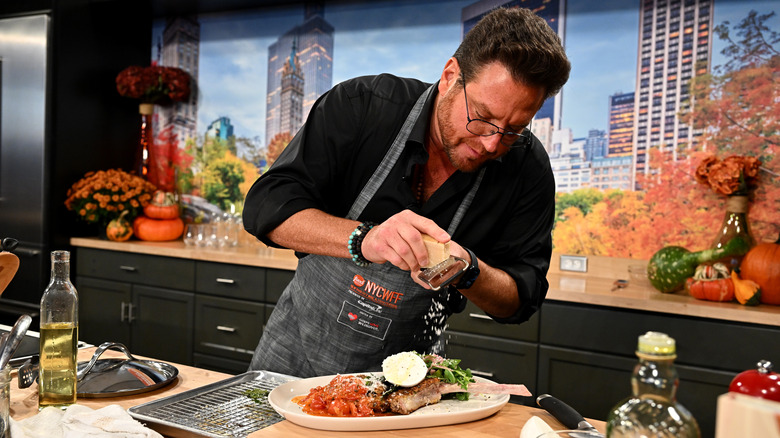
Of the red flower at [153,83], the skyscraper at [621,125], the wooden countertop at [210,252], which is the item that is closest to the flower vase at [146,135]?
the red flower at [153,83]

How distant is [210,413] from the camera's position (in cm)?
124

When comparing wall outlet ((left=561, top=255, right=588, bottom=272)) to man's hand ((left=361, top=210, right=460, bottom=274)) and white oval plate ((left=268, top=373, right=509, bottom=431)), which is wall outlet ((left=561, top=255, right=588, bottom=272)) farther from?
man's hand ((left=361, top=210, right=460, bottom=274))

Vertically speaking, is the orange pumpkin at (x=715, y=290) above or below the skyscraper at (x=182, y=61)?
below

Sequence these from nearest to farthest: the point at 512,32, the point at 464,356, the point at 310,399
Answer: the point at 310,399
the point at 512,32
the point at 464,356

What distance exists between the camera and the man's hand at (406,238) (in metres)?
1.23

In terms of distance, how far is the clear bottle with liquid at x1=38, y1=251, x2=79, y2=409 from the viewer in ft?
3.91

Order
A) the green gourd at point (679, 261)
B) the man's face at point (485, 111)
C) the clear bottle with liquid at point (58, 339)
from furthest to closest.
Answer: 1. the green gourd at point (679, 261)
2. the man's face at point (485, 111)
3. the clear bottle with liquid at point (58, 339)

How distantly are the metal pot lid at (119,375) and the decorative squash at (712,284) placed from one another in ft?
6.56

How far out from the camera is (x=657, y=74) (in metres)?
3.04

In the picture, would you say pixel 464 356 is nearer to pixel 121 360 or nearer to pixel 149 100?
pixel 121 360

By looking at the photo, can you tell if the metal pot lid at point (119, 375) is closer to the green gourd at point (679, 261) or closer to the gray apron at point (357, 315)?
the gray apron at point (357, 315)

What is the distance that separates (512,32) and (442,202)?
18.1 inches

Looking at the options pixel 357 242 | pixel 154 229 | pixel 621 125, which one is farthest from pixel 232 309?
pixel 357 242

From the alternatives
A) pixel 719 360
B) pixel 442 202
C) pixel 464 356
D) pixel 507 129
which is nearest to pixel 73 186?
pixel 464 356
